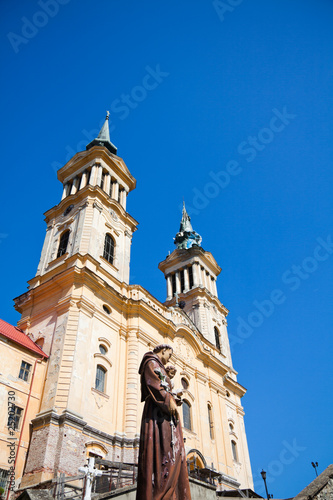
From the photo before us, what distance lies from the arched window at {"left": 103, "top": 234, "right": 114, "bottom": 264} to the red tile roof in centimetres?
745

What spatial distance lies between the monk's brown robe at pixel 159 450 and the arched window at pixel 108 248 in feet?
69.7

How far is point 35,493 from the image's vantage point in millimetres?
11898

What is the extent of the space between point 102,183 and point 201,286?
46.8 ft

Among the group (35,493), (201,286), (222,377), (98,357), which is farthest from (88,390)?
(201,286)

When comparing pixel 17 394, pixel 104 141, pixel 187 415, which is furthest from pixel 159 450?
pixel 104 141

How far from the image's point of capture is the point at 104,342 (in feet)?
73.8

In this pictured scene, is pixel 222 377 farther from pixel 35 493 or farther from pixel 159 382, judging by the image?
pixel 159 382

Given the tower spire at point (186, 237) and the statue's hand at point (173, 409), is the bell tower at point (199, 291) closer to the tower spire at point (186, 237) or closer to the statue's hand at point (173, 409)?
the tower spire at point (186, 237)

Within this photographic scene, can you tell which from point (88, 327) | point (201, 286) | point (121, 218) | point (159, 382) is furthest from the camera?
point (201, 286)

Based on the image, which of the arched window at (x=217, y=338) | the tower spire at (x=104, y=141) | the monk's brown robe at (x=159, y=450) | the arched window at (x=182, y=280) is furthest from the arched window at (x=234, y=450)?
the monk's brown robe at (x=159, y=450)

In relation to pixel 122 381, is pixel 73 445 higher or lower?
lower

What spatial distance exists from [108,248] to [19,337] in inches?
356

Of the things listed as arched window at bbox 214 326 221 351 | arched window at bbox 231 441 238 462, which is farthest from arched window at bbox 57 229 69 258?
arched window at bbox 231 441 238 462

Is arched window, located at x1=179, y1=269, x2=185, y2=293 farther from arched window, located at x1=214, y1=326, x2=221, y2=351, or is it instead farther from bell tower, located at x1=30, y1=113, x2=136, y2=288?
bell tower, located at x1=30, y1=113, x2=136, y2=288
